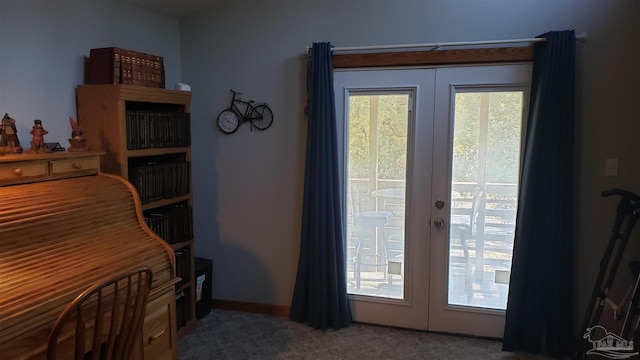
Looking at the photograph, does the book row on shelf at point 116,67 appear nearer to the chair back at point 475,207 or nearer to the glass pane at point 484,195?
the glass pane at point 484,195

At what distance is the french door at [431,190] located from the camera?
9.70ft

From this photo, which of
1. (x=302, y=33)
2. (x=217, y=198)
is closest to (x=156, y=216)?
(x=217, y=198)

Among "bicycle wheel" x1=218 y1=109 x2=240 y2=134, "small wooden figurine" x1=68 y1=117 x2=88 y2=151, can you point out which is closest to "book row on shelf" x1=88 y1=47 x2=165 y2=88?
"small wooden figurine" x1=68 y1=117 x2=88 y2=151

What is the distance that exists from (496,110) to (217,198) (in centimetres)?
220

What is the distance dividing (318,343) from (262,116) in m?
1.71

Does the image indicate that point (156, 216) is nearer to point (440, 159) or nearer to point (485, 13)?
point (440, 159)

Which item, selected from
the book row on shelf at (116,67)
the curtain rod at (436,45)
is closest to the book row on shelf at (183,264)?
the book row on shelf at (116,67)

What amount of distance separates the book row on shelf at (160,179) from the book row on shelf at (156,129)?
132 millimetres

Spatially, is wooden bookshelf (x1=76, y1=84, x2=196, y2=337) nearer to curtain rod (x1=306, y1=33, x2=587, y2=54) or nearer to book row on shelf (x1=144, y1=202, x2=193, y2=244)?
book row on shelf (x1=144, y1=202, x2=193, y2=244)

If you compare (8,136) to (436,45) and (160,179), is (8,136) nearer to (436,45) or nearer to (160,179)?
(160,179)

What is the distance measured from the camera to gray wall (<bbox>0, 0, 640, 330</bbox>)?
8.14ft

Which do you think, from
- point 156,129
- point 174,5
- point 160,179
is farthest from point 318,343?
point 174,5

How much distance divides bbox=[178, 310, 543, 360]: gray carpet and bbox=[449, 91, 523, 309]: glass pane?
33 cm

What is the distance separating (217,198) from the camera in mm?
3557
